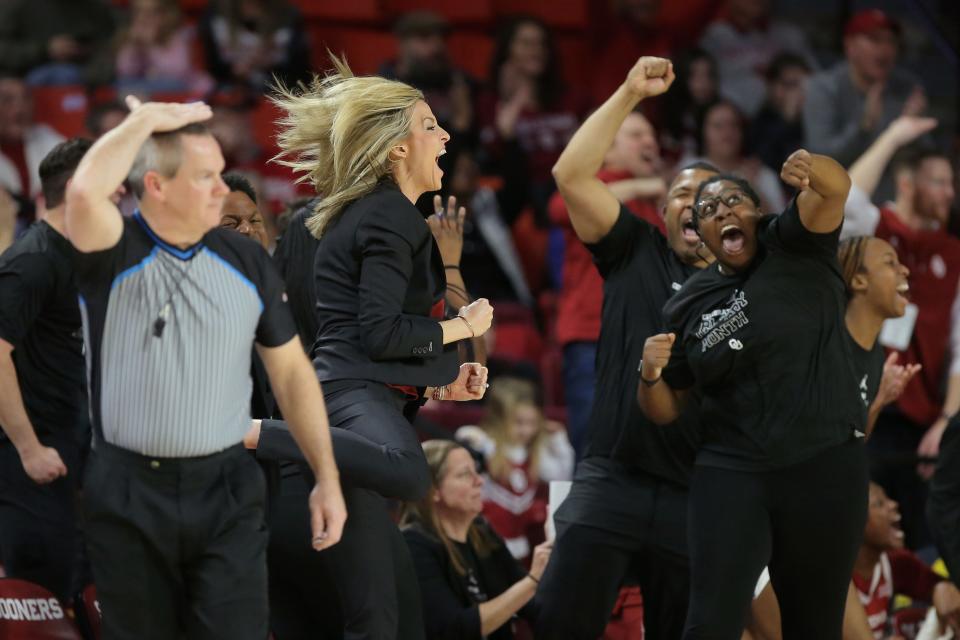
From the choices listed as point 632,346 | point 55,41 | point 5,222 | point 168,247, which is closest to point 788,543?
point 632,346

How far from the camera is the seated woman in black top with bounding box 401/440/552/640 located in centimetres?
→ 546

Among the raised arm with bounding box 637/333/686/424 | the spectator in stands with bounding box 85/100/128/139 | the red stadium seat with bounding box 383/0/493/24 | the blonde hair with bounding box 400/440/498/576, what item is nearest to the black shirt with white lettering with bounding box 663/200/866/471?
the raised arm with bounding box 637/333/686/424

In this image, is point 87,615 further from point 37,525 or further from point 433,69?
point 433,69

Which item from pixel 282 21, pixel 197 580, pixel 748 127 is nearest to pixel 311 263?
pixel 197 580

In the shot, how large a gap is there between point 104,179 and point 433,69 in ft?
19.0

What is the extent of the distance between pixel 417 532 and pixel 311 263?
1263 millimetres

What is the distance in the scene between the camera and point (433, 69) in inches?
356

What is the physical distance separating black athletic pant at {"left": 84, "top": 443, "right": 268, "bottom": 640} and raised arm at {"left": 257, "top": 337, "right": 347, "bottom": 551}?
0.19m

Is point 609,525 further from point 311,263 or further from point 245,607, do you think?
point 245,607

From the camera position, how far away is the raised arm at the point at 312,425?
364cm

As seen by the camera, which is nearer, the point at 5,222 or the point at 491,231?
the point at 5,222

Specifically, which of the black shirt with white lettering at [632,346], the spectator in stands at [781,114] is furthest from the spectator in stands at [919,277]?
the black shirt with white lettering at [632,346]

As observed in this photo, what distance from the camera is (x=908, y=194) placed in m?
7.81

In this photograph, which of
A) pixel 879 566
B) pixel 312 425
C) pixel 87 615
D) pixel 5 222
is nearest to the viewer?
pixel 312 425
